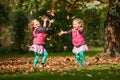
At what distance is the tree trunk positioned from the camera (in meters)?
Answer: 23.1

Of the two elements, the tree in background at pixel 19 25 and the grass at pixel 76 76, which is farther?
the tree in background at pixel 19 25

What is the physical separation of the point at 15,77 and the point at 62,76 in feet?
4.34

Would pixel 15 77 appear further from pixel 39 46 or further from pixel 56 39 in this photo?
pixel 56 39

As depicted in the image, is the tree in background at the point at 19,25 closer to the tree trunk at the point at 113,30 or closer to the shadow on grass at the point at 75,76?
the tree trunk at the point at 113,30

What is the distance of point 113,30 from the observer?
23.4 meters

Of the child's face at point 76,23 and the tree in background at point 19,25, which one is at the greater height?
the child's face at point 76,23

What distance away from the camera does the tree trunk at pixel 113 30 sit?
23066mm

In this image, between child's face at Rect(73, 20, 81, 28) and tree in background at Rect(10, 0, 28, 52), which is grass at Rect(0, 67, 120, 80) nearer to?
child's face at Rect(73, 20, 81, 28)

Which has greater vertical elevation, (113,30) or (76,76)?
(113,30)

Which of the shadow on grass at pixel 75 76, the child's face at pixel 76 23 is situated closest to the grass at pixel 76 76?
the shadow on grass at pixel 75 76

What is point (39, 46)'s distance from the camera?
1816 centimetres

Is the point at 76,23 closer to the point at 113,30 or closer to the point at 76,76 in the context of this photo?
the point at 76,76

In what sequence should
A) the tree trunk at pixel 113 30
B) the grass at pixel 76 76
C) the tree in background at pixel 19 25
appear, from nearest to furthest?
the grass at pixel 76 76 → the tree trunk at pixel 113 30 → the tree in background at pixel 19 25

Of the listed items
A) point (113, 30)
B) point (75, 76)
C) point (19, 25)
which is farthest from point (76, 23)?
point (19, 25)
